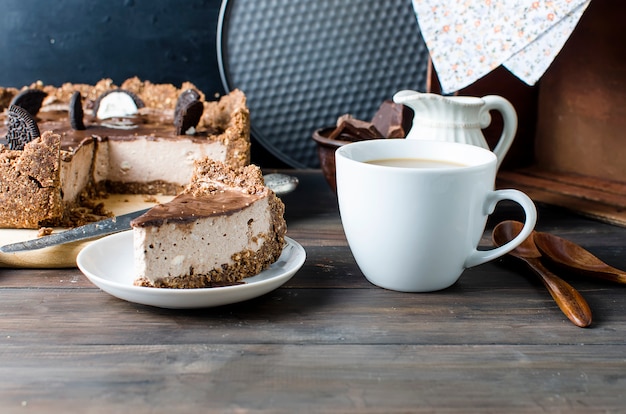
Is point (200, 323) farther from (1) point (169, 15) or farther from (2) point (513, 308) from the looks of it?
(1) point (169, 15)

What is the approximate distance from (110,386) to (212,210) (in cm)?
32

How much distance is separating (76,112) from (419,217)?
1004 millimetres

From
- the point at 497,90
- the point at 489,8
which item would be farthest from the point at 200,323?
the point at 497,90

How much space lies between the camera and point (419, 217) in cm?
109

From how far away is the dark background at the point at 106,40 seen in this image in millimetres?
2006

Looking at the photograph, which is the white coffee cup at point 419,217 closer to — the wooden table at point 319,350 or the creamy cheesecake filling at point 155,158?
the wooden table at point 319,350

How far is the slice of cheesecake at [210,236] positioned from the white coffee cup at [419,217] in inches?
5.5

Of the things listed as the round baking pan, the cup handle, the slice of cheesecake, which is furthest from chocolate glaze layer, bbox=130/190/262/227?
the round baking pan

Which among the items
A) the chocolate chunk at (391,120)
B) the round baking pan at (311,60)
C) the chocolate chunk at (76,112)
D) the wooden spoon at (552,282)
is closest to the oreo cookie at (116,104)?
the chocolate chunk at (76,112)

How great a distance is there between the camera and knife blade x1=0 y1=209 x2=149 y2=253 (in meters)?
1.21

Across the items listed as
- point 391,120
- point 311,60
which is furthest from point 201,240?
point 311,60

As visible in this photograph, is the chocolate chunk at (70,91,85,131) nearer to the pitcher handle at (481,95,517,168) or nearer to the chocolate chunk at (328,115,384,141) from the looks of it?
the chocolate chunk at (328,115,384,141)

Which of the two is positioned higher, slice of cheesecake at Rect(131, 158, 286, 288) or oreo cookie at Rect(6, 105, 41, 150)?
oreo cookie at Rect(6, 105, 41, 150)

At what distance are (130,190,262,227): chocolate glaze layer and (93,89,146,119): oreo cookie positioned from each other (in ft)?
2.54
